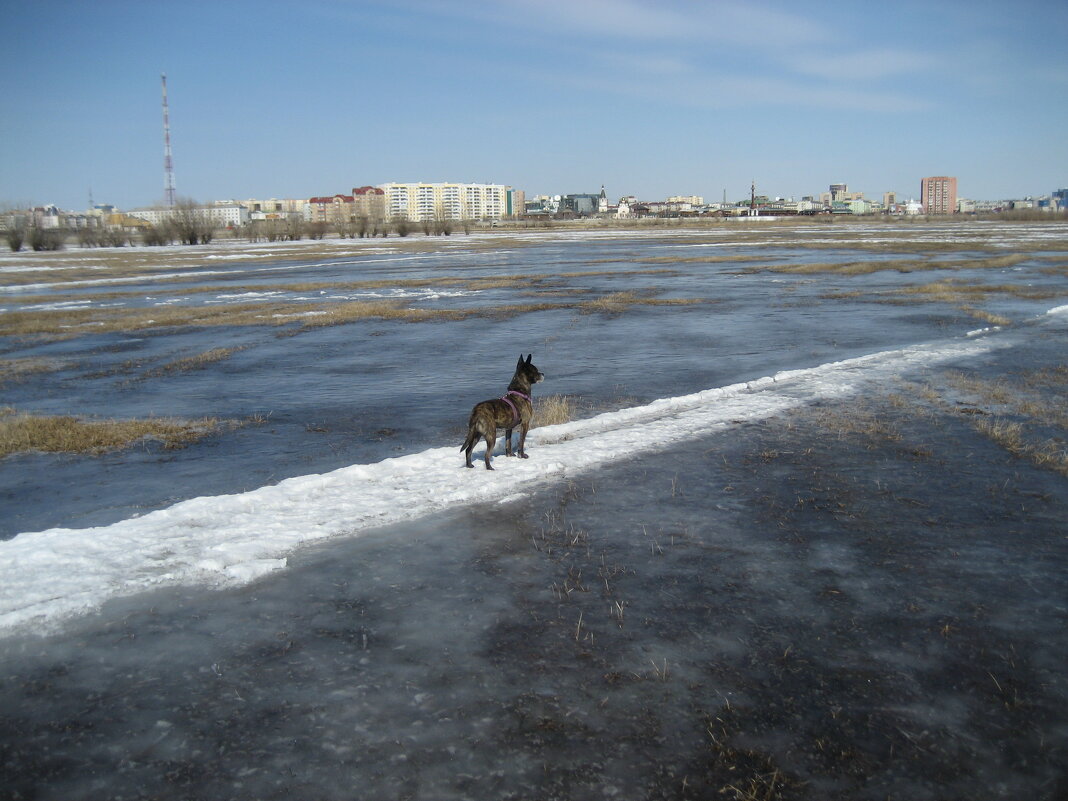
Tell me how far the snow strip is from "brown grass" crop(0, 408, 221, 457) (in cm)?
387

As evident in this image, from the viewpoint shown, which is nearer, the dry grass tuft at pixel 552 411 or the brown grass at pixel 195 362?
the dry grass tuft at pixel 552 411

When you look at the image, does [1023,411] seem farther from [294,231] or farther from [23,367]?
[294,231]

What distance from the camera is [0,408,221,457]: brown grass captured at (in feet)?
37.5

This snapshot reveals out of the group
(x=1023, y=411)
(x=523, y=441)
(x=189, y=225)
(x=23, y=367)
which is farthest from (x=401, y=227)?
(x=523, y=441)

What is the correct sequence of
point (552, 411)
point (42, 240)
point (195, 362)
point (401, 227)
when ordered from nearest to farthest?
point (552, 411), point (195, 362), point (42, 240), point (401, 227)

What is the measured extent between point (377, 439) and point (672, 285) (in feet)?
89.3

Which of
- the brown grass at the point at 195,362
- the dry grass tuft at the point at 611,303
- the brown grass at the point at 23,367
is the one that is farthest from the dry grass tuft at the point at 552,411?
the dry grass tuft at the point at 611,303

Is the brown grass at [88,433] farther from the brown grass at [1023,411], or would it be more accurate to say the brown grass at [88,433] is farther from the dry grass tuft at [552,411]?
the brown grass at [1023,411]

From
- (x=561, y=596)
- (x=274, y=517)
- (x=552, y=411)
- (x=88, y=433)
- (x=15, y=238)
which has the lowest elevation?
(x=561, y=596)

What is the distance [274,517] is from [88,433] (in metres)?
5.84

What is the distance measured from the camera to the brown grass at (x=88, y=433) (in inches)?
450

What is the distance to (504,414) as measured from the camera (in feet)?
30.2

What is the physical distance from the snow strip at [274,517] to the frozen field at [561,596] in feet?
0.13

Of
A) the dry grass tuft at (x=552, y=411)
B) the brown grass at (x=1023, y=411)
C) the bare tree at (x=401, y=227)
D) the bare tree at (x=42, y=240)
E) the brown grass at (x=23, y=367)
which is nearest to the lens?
the brown grass at (x=1023, y=411)
